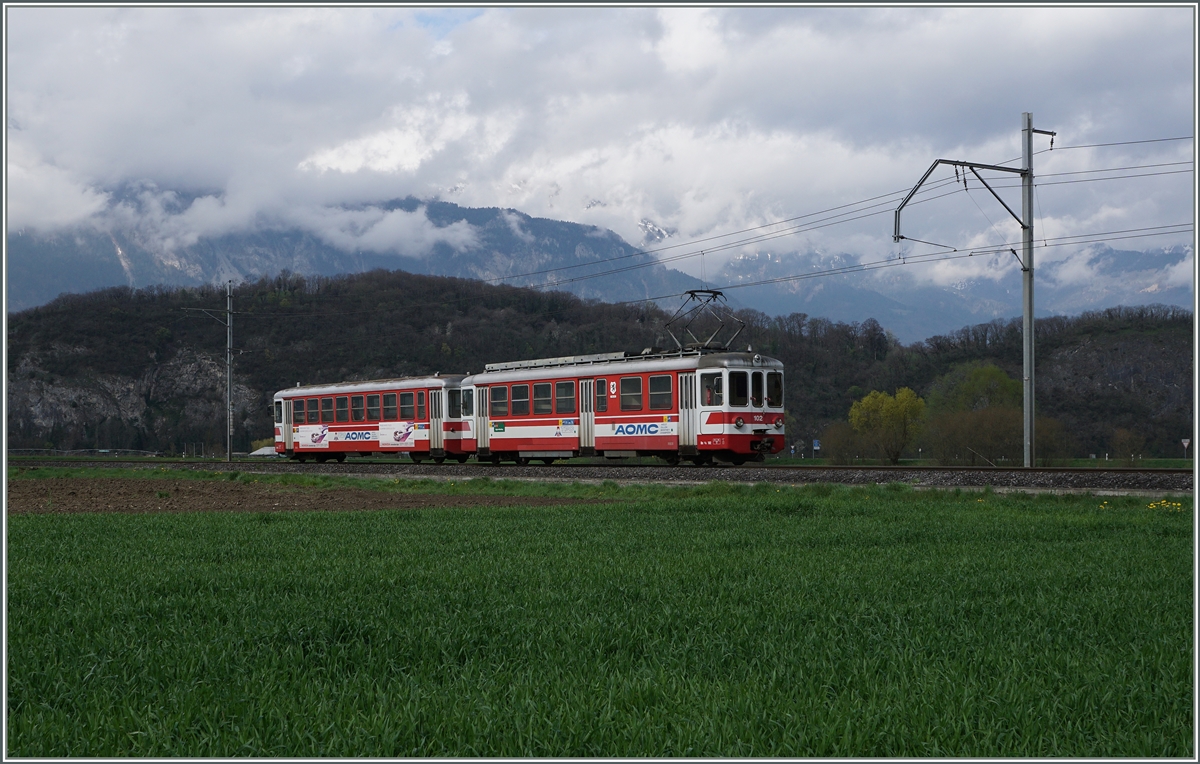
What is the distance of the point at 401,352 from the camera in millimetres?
91250

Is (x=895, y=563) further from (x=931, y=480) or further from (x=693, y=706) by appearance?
(x=931, y=480)

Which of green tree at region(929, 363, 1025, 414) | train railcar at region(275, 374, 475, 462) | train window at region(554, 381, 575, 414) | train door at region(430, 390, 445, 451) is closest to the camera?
train window at region(554, 381, 575, 414)

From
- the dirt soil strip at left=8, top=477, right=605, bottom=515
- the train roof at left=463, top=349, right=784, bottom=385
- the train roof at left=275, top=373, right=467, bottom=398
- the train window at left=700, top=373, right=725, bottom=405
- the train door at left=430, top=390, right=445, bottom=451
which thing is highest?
the train roof at left=463, top=349, right=784, bottom=385

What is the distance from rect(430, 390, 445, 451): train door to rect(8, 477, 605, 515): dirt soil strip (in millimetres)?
12054

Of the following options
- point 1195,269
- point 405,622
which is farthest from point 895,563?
point 1195,269

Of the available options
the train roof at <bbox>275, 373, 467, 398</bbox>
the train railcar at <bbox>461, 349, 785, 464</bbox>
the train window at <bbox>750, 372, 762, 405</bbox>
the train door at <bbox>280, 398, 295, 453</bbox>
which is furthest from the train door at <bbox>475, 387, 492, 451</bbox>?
the train door at <bbox>280, 398, 295, 453</bbox>

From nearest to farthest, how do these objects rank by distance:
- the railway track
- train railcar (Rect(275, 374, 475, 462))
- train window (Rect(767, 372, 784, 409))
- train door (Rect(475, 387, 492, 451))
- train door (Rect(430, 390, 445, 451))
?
the railway track
train window (Rect(767, 372, 784, 409))
train door (Rect(475, 387, 492, 451))
train railcar (Rect(275, 374, 475, 462))
train door (Rect(430, 390, 445, 451))

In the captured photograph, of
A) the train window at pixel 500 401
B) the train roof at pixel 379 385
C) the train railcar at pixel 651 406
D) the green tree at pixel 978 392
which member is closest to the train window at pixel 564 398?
the train railcar at pixel 651 406

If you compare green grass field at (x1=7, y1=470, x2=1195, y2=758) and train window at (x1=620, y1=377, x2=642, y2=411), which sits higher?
train window at (x1=620, y1=377, x2=642, y2=411)

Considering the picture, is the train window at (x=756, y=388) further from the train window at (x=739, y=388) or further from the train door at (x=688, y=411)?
the train door at (x=688, y=411)

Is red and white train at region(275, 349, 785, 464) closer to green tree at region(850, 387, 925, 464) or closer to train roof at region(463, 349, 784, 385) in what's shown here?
train roof at region(463, 349, 784, 385)

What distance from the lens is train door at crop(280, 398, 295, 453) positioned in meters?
41.4

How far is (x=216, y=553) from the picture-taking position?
881 centimetres

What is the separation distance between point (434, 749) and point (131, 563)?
5.34m
